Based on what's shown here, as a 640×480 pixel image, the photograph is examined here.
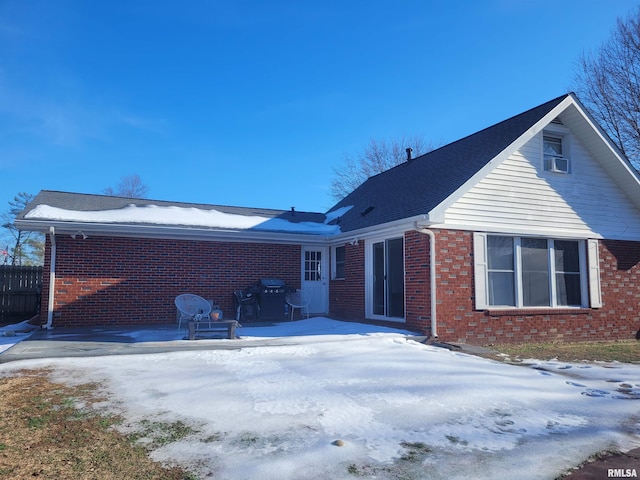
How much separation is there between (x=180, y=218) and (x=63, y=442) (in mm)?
8792

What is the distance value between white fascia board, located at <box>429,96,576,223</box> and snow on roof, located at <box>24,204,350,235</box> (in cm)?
434

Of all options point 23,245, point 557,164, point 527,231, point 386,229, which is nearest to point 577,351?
point 527,231

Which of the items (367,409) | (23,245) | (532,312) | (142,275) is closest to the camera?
(367,409)

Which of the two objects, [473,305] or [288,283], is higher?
[288,283]

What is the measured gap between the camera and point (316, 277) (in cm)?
1343

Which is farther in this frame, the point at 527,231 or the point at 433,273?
the point at 527,231

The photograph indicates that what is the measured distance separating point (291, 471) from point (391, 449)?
34.5 inches

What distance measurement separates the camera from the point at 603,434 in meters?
4.05

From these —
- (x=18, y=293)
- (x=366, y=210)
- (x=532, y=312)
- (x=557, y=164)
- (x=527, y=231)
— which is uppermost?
(x=557, y=164)

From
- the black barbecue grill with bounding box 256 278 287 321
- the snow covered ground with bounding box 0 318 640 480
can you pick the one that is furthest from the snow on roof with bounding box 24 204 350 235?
the snow covered ground with bounding box 0 318 640 480

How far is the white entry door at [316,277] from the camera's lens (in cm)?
1323

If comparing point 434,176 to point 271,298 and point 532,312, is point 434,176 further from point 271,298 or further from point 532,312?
point 271,298

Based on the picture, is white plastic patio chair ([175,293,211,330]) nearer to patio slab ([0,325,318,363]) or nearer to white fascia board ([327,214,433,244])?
patio slab ([0,325,318,363])

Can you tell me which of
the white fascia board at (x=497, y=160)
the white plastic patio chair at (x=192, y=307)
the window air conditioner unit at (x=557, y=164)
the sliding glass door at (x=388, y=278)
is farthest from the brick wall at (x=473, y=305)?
the white plastic patio chair at (x=192, y=307)
